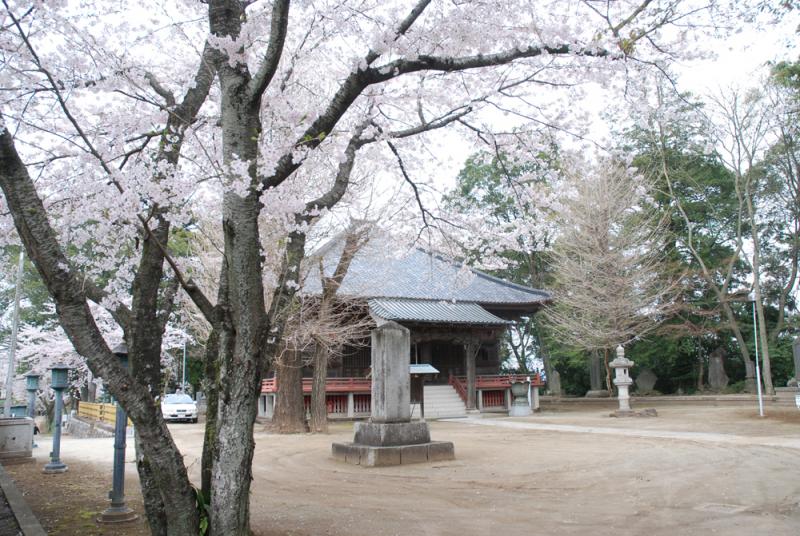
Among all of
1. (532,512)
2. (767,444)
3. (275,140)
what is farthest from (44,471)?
(767,444)

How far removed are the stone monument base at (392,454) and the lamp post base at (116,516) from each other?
4184 mm

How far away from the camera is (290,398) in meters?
17.0

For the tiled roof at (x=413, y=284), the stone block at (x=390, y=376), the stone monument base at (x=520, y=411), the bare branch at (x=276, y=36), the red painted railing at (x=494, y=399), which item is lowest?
the stone monument base at (x=520, y=411)

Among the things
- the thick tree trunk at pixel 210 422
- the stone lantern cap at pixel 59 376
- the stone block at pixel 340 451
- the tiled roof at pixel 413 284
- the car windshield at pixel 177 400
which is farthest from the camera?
the car windshield at pixel 177 400

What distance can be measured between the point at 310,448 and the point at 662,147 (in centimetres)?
2327

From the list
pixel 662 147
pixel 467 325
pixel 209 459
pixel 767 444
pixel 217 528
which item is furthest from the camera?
pixel 662 147

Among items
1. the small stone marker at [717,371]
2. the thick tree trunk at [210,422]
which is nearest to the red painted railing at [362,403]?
the small stone marker at [717,371]

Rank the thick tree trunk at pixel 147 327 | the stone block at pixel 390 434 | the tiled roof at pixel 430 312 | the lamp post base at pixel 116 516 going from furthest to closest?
the tiled roof at pixel 430 312, the stone block at pixel 390 434, the lamp post base at pixel 116 516, the thick tree trunk at pixel 147 327

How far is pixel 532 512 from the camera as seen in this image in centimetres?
621

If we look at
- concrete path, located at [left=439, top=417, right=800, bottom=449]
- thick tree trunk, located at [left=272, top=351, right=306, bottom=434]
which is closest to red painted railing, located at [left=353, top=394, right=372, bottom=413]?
concrete path, located at [left=439, top=417, right=800, bottom=449]

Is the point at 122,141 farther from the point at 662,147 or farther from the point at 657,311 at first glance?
the point at 662,147

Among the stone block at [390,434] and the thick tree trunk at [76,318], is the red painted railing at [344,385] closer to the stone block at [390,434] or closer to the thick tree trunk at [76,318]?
the stone block at [390,434]

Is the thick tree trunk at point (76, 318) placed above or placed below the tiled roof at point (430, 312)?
below

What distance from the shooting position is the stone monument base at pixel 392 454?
9711mm
